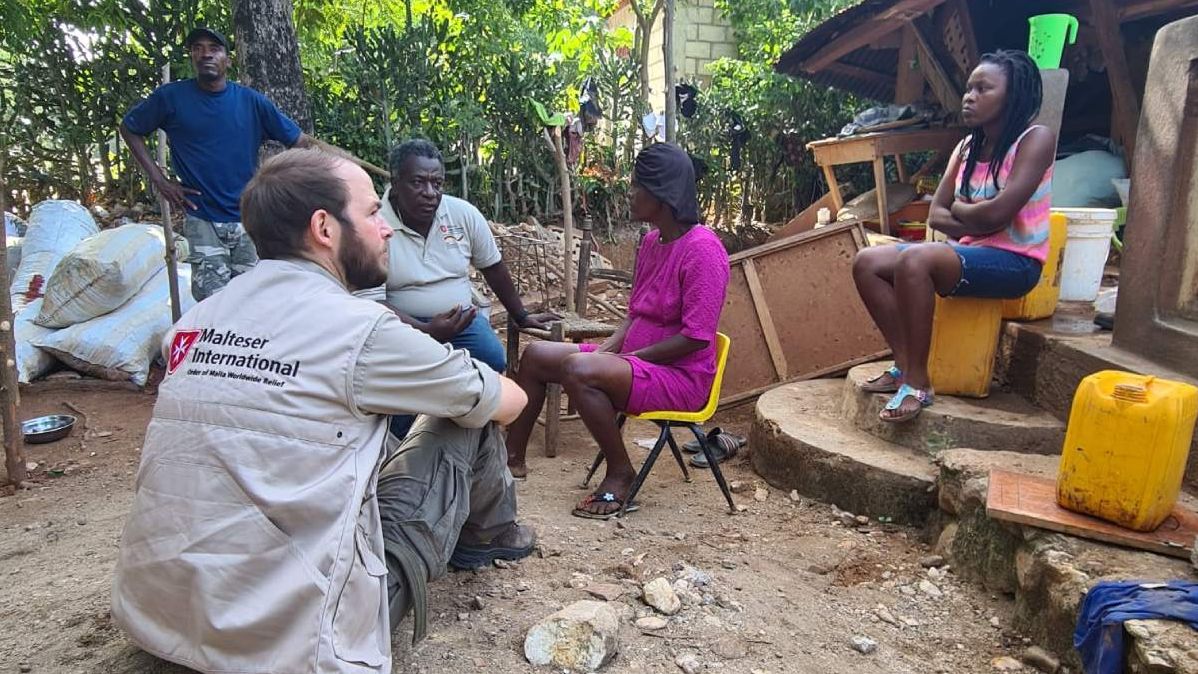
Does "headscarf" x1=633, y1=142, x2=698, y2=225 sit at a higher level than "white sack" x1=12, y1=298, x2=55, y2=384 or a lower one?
higher

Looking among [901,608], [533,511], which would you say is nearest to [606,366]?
[533,511]

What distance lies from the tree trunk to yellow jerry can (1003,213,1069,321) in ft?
15.3

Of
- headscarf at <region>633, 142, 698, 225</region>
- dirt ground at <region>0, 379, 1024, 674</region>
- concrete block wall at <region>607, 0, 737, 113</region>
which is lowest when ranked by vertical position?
dirt ground at <region>0, 379, 1024, 674</region>

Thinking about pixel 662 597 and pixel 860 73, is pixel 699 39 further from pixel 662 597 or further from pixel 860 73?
pixel 662 597

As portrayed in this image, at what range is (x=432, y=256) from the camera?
374cm

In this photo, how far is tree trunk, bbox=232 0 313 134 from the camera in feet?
17.1

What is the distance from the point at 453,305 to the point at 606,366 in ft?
3.27

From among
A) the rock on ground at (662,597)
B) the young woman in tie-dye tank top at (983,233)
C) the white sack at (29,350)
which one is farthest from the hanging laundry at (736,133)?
the rock on ground at (662,597)

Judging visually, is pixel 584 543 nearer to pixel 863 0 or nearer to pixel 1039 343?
pixel 1039 343

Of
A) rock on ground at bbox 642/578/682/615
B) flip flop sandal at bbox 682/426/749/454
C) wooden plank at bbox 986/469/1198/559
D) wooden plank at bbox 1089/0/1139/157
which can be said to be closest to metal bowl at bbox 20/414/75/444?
flip flop sandal at bbox 682/426/749/454

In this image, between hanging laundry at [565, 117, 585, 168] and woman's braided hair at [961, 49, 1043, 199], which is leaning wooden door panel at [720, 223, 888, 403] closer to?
woman's braided hair at [961, 49, 1043, 199]

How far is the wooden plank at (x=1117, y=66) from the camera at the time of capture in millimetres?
5938

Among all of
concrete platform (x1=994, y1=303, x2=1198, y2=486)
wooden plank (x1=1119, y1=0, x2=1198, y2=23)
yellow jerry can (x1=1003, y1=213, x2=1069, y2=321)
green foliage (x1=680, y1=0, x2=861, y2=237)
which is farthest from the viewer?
green foliage (x1=680, y1=0, x2=861, y2=237)

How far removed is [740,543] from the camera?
3109 mm
